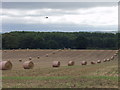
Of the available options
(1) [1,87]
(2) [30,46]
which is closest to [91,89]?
(1) [1,87]

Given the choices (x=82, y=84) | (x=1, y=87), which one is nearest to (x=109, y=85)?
(x=82, y=84)

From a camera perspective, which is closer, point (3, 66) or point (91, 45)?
point (3, 66)

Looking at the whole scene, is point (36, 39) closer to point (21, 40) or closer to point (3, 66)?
point (21, 40)

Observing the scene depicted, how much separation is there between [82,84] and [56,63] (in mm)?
20177

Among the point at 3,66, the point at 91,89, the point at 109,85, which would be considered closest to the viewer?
the point at 91,89

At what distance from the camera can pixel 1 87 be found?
14180mm

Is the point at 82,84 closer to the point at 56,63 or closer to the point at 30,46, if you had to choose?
the point at 56,63

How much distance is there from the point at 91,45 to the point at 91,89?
9210 cm

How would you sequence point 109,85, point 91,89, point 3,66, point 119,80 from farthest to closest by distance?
1. point 3,66
2. point 119,80
3. point 109,85
4. point 91,89

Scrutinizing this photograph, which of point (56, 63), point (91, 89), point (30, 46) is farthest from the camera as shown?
point (30, 46)

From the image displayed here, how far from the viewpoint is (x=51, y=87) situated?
538 inches

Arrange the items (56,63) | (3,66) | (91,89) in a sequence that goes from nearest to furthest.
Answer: (91,89), (3,66), (56,63)

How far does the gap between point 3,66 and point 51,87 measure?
52.3 feet

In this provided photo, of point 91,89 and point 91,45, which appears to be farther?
point 91,45
